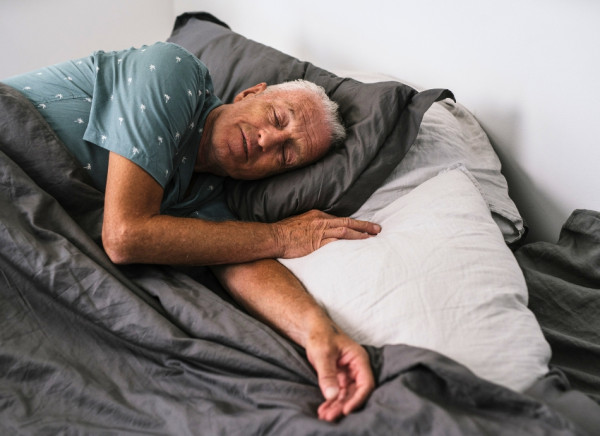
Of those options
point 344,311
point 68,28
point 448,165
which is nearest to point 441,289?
point 344,311

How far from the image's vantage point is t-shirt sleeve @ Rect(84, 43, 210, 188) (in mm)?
1277

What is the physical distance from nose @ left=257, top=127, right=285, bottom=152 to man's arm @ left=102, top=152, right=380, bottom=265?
0.67 ft

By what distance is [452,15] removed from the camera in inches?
63.8

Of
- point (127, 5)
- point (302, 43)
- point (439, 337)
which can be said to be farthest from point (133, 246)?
point (127, 5)

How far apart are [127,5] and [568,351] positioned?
252 centimetres

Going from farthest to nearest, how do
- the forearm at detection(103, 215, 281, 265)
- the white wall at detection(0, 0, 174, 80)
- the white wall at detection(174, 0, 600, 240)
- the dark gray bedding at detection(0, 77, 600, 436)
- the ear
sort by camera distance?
1. the white wall at detection(0, 0, 174, 80)
2. the ear
3. the white wall at detection(174, 0, 600, 240)
4. the forearm at detection(103, 215, 281, 265)
5. the dark gray bedding at detection(0, 77, 600, 436)

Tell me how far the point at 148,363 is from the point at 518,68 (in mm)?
1162

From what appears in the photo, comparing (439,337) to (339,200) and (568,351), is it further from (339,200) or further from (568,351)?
(339,200)

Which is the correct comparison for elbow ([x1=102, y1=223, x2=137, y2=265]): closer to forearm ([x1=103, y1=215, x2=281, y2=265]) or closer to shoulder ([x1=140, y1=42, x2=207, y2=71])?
forearm ([x1=103, y1=215, x2=281, y2=265])

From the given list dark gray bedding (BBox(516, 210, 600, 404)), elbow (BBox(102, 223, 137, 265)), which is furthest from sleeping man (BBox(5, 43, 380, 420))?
dark gray bedding (BBox(516, 210, 600, 404))

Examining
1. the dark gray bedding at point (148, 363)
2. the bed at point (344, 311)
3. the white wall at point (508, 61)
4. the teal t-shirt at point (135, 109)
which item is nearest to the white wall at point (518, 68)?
the white wall at point (508, 61)

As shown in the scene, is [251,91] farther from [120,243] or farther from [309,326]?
[309,326]

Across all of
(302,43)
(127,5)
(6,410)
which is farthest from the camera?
(127,5)

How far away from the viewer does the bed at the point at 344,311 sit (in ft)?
2.94
